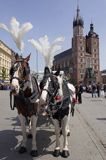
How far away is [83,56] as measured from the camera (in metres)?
155

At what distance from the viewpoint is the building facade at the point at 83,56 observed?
154 meters

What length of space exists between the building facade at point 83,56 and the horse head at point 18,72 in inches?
5631

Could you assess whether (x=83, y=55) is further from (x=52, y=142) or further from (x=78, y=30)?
(x=52, y=142)

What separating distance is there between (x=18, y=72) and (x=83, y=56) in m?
150

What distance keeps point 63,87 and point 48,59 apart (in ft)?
Result: 2.35

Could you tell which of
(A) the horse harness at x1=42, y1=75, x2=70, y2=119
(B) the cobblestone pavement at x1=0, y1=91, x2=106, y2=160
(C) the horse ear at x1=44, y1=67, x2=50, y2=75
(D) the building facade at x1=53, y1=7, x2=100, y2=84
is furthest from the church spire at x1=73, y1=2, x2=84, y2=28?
(C) the horse ear at x1=44, y1=67, x2=50, y2=75

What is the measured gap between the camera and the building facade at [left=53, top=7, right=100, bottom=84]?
504ft

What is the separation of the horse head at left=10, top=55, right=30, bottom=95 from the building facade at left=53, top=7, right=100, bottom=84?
143039 millimetres

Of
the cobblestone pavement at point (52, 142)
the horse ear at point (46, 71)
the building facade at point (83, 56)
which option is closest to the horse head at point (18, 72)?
the horse ear at point (46, 71)

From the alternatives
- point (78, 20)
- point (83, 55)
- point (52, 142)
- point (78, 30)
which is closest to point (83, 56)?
point (83, 55)

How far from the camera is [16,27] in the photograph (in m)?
7.50

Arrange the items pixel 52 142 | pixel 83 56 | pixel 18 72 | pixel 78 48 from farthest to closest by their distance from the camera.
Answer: pixel 83 56 < pixel 78 48 < pixel 52 142 < pixel 18 72

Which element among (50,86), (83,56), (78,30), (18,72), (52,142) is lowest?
(52,142)

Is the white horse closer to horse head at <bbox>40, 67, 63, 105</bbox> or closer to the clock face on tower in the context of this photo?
horse head at <bbox>40, 67, 63, 105</bbox>
